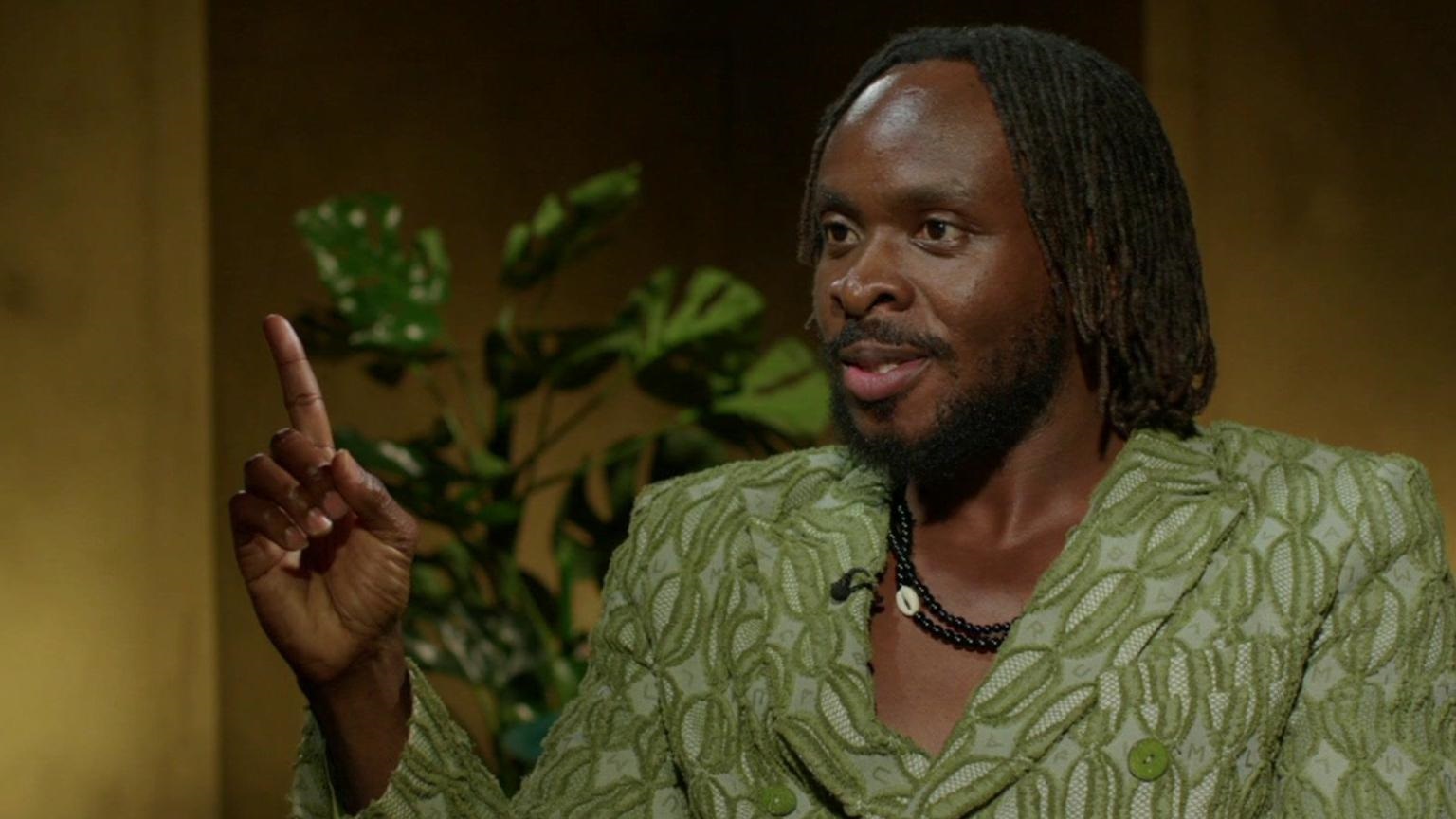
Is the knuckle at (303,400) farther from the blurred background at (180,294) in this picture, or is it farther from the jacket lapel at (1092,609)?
the blurred background at (180,294)

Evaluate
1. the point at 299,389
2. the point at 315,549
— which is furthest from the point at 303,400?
the point at 315,549

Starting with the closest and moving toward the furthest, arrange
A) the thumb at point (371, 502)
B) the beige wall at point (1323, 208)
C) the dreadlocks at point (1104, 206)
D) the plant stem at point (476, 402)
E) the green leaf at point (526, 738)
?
1. the thumb at point (371, 502)
2. the dreadlocks at point (1104, 206)
3. the beige wall at point (1323, 208)
4. the green leaf at point (526, 738)
5. the plant stem at point (476, 402)

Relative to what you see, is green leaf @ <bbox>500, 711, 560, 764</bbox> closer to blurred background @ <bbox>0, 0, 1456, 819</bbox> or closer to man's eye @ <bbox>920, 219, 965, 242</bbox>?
blurred background @ <bbox>0, 0, 1456, 819</bbox>

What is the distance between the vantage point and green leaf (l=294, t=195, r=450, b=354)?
11.3 ft

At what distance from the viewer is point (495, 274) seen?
169 inches

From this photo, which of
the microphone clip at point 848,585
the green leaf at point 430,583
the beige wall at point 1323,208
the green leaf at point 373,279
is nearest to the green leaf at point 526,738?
the green leaf at point 430,583

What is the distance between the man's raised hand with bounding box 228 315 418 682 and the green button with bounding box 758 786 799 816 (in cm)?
31

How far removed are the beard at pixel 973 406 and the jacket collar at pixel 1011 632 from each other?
0.08 meters

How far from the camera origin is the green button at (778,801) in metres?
1.65

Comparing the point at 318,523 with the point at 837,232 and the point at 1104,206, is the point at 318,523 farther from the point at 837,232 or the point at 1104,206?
the point at 1104,206

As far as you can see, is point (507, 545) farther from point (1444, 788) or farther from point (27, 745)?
point (1444, 788)

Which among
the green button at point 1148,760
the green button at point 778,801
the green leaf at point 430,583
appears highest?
the green button at point 1148,760

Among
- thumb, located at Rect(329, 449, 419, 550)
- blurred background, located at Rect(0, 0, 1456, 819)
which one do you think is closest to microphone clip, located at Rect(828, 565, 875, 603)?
thumb, located at Rect(329, 449, 419, 550)

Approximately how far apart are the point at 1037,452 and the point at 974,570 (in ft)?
0.35
